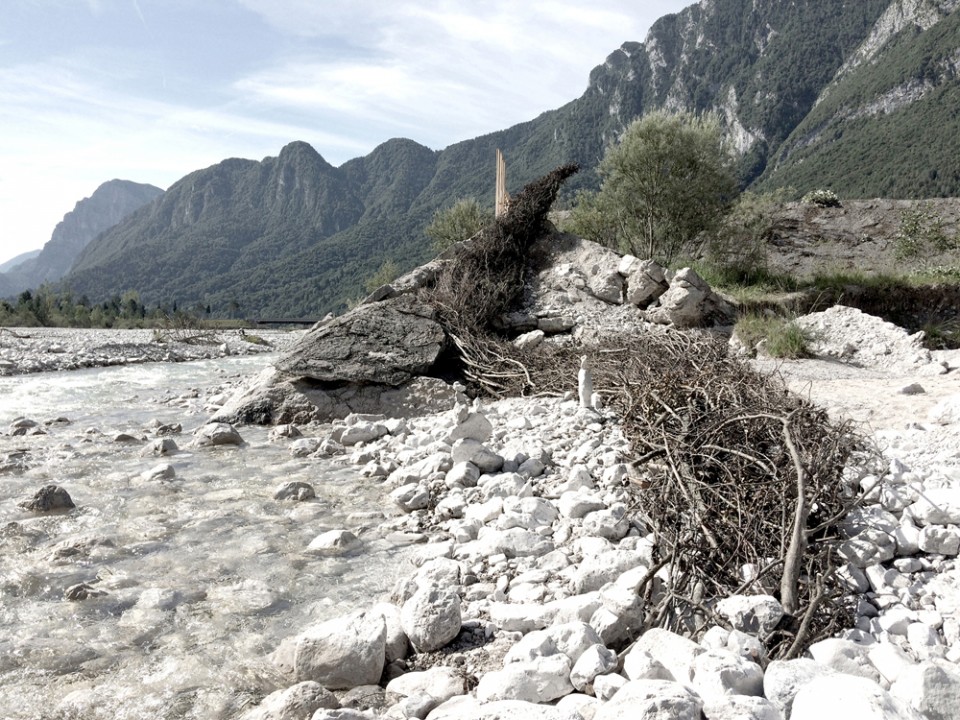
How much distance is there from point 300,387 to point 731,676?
28.3ft

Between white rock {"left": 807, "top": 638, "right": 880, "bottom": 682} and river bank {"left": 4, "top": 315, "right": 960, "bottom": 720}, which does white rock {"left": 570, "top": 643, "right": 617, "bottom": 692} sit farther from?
white rock {"left": 807, "top": 638, "right": 880, "bottom": 682}

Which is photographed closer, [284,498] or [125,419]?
[284,498]

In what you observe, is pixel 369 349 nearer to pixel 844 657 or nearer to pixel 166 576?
pixel 166 576

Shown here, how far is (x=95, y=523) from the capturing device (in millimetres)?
4914

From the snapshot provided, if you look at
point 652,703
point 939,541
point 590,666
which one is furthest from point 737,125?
point 652,703

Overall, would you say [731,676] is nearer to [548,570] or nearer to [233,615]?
[548,570]

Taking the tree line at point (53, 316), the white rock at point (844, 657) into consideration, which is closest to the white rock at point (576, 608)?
the white rock at point (844, 657)

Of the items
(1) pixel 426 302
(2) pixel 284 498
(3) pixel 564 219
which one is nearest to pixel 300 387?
(1) pixel 426 302

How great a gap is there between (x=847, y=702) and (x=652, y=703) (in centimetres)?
58

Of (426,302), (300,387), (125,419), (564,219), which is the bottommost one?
(125,419)

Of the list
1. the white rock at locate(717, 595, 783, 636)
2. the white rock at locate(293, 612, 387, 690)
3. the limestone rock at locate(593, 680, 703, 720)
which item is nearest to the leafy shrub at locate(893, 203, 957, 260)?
the white rock at locate(717, 595, 783, 636)

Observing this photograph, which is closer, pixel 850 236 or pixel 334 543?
pixel 334 543

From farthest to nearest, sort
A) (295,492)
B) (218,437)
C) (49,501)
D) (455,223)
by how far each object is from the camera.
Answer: (455,223) → (218,437) → (295,492) → (49,501)

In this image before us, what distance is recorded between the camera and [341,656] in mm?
2768
